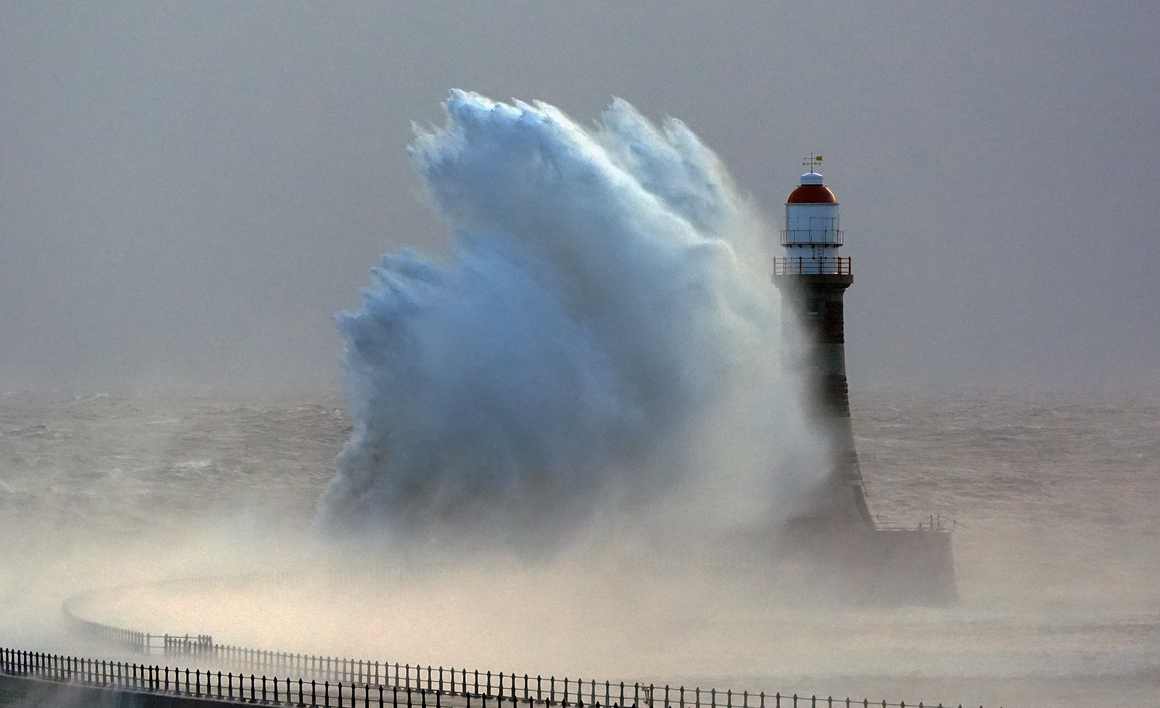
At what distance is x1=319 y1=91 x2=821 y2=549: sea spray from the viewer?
152 ft

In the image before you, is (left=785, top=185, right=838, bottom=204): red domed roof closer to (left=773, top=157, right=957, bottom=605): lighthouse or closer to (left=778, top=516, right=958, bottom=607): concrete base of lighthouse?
(left=773, top=157, right=957, bottom=605): lighthouse

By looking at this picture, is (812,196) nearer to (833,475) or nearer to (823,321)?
(823,321)

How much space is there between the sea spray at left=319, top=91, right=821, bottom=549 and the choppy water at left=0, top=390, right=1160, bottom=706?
9.45ft

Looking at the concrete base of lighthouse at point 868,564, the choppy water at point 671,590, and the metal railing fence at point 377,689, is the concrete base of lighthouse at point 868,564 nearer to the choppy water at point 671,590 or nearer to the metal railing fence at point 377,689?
the choppy water at point 671,590

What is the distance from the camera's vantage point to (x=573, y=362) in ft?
155

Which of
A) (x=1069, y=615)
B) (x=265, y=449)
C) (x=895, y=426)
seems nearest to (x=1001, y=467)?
(x=895, y=426)

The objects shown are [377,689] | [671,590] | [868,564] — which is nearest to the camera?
[377,689]

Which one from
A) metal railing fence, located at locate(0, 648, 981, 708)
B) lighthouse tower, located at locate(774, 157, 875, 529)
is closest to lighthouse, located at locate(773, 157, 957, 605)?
lighthouse tower, located at locate(774, 157, 875, 529)

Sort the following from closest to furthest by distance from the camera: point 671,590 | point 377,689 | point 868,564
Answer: point 377,689
point 671,590
point 868,564

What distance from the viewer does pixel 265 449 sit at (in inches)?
3679

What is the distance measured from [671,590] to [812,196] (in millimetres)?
8538

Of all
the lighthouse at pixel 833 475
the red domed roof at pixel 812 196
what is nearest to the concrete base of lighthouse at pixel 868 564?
the lighthouse at pixel 833 475

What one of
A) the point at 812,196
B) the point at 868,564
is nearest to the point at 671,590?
the point at 868,564

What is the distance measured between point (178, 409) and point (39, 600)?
81514 mm
